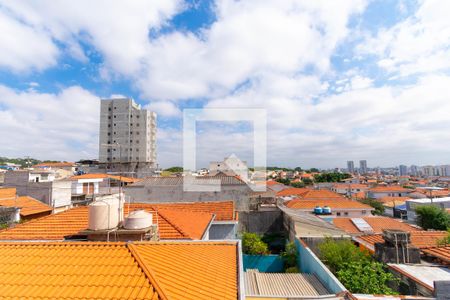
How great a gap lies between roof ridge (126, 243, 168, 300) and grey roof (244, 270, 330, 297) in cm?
535

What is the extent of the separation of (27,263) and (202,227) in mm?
5510

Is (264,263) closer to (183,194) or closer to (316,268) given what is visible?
(316,268)

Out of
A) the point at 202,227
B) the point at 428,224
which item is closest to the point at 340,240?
the point at 202,227

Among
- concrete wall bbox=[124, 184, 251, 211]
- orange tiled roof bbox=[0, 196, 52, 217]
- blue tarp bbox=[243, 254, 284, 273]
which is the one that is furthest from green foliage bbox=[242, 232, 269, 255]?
orange tiled roof bbox=[0, 196, 52, 217]

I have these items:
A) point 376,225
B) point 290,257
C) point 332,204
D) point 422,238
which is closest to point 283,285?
point 290,257

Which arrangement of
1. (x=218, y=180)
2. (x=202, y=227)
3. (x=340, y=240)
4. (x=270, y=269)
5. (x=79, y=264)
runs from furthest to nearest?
(x=218, y=180)
(x=270, y=269)
(x=340, y=240)
(x=202, y=227)
(x=79, y=264)

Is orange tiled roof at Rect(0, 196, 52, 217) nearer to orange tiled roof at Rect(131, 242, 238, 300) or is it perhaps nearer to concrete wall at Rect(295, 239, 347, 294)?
orange tiled roof at Rect(131, 242, 238, 300)

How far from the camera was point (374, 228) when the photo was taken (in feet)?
63.3

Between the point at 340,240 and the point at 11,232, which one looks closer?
the point at 11,232

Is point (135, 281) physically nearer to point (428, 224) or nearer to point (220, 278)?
point (220, 278)

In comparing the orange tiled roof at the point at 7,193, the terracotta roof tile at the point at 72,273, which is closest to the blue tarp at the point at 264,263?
the terracotta roof tile at the point at 72,273

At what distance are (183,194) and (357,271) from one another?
11.7 m

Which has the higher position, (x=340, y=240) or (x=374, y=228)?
(x=340, y=240)

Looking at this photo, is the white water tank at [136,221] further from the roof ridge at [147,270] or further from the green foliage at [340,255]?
the green foliage at [340,255]
